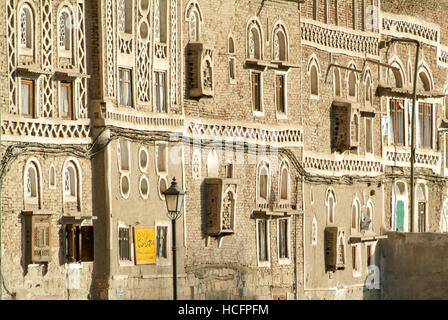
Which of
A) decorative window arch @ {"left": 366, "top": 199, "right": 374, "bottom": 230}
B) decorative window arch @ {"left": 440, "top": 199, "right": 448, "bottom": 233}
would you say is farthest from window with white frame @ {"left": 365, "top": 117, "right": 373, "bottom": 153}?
decorative window arch @ {"left": 440, "top": 199, "right": 448, "bottom": 233}

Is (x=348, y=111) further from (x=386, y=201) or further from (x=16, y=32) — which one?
(x=16, y=32)

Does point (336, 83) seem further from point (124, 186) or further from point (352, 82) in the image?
point (124, 186)

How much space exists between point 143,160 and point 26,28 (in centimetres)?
423

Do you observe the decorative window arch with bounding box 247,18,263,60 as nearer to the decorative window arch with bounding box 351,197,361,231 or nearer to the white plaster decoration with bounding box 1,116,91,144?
the decorative window arch with bounding box 351,197,361,231

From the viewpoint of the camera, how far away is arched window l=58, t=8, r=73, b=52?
2775 cm

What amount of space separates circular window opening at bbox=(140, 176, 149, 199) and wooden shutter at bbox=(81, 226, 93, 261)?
5.90ft

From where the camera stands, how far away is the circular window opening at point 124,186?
2904 cm

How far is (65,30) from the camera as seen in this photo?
2788 cm

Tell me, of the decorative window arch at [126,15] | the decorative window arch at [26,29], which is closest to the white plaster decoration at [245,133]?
the decorative window arch at [126,15]

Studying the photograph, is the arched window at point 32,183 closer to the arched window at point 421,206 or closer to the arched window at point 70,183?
the arched window at point 70,183

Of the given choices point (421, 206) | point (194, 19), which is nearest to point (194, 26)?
point (194, 19)

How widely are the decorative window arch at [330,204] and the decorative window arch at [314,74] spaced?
8.05ft

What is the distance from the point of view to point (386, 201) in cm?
3934

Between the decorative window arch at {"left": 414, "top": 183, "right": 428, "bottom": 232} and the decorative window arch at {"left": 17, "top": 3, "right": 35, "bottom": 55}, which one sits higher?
the decorative window arch at {"left": 17, "top": 3, "right": 35, "bottom": 55}
